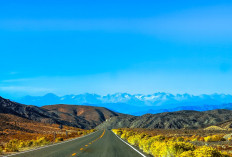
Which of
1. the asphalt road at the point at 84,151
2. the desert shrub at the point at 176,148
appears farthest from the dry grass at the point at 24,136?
the desert shrub at the point at 176,148

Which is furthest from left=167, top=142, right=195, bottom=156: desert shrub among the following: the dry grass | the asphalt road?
A: the dry grass

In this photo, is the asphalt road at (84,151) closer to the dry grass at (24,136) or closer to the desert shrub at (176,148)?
the desert shrub at (176,148)

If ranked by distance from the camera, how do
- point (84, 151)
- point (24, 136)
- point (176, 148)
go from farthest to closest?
point (24, 136) → point (84, 151) → point (176, 148)

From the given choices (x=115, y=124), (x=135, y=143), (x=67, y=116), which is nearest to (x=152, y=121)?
(x=115, y=124)

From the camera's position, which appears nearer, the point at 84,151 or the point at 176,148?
the point at 176,148

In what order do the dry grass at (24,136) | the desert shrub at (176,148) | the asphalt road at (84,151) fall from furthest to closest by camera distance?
the dry grass at (24,136) < the asphalt road at (84,151) < the desert shrub at (176,148)

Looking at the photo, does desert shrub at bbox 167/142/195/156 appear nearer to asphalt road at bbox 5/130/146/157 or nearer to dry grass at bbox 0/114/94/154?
asphalt road at bbox 5/130/146/157

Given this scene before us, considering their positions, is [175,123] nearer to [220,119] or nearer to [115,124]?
[220,119]

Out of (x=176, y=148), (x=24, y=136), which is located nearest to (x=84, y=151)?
(x=176, y=148)

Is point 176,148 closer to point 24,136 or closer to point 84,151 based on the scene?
point 84,151

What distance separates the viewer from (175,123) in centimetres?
11206

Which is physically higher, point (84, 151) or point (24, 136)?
point (24, 136)

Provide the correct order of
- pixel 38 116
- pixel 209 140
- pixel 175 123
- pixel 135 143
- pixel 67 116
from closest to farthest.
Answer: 1. pixel 135 143
2. pixel 209 140
3. pixel 175 123
4. pixel 38 116
5. pixel 67 116

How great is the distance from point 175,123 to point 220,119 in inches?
902
